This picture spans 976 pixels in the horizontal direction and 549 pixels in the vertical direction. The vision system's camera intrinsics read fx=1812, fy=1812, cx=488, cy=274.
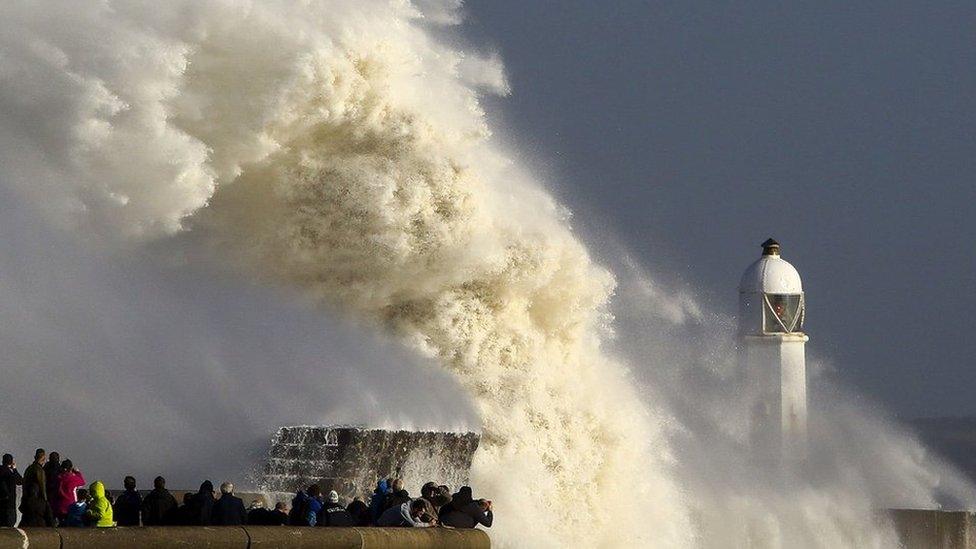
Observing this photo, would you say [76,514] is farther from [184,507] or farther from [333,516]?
[333,516]

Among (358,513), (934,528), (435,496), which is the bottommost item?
(358,513)

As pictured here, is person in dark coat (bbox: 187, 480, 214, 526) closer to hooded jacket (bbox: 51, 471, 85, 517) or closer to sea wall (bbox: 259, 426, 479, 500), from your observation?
hooded jacket (bbox: 51, 471, 85, 517)

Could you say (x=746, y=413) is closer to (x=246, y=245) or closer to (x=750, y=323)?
(x=750, y=323)

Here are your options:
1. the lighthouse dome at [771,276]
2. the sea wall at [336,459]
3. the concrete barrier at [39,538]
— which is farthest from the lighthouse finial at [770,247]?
the concrete barrier at [39,538]

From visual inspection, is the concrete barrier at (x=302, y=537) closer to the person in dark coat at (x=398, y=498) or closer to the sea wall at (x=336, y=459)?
the person in dark coat at (x=398, y=498)

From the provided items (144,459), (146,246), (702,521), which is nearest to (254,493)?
(144,459)

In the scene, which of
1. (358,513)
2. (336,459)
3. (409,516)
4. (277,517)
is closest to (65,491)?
(277,517)

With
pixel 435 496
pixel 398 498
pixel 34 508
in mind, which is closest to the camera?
pixel 34 508
